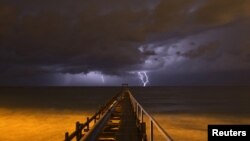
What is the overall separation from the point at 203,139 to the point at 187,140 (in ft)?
6.34

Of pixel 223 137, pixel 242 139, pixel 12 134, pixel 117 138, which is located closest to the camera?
pixel 223 137

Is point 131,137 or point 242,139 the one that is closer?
point 242,139

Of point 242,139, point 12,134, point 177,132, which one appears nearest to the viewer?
point 242,139

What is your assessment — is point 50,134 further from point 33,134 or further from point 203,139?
point 203,139

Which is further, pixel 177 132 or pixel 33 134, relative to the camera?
pixel 177 132

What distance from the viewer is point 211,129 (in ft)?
30.4

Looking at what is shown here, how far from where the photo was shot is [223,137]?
895 centimetres

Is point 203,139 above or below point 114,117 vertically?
below

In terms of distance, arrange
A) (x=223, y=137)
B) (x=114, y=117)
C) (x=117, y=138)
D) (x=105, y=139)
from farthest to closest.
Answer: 1. (x=114, y=117)
2. (x=105, y=139)
3. (x=117, y=138)
4. (x=223, y=137)

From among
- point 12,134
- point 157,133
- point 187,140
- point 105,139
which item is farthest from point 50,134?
point 105,139

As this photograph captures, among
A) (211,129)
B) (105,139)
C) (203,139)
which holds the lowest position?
(203,139)

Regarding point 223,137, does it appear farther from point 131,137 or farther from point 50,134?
point 50,134

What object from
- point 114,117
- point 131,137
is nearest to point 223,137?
point 131,137

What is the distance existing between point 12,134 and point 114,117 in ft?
44.9
